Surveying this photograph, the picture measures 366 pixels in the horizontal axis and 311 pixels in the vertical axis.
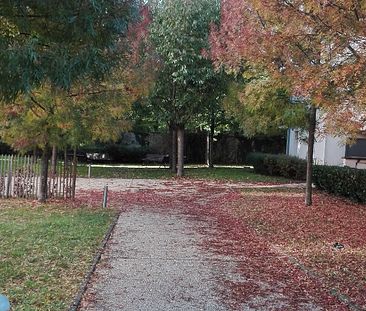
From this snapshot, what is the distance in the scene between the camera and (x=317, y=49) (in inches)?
321

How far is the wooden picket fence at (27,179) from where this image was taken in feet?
45.7

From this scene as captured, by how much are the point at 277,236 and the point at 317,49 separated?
3.51 m

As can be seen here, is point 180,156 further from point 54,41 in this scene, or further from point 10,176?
point 54,41

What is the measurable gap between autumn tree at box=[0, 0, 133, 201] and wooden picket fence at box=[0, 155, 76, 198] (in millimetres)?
9331

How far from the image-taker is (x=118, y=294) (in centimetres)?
564

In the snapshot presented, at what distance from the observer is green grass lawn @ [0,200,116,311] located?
5480mm

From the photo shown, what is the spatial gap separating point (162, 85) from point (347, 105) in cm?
1490

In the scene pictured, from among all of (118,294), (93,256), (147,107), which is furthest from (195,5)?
(118,294)

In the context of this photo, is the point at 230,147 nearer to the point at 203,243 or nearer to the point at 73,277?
the point at 203,243

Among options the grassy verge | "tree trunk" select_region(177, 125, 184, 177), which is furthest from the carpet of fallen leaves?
"tree trunk" select_region(177, 125, 184, 177)

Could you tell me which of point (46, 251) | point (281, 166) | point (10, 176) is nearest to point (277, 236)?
point (46, 251)

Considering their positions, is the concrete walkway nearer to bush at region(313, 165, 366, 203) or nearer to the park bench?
bush at region(313, 165, 366, 203)

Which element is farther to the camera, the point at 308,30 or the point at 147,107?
the point at 147,107

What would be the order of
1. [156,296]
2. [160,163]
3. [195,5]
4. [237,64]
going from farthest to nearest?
[160,163]
[195,5]
[237,64]
[156,296]
